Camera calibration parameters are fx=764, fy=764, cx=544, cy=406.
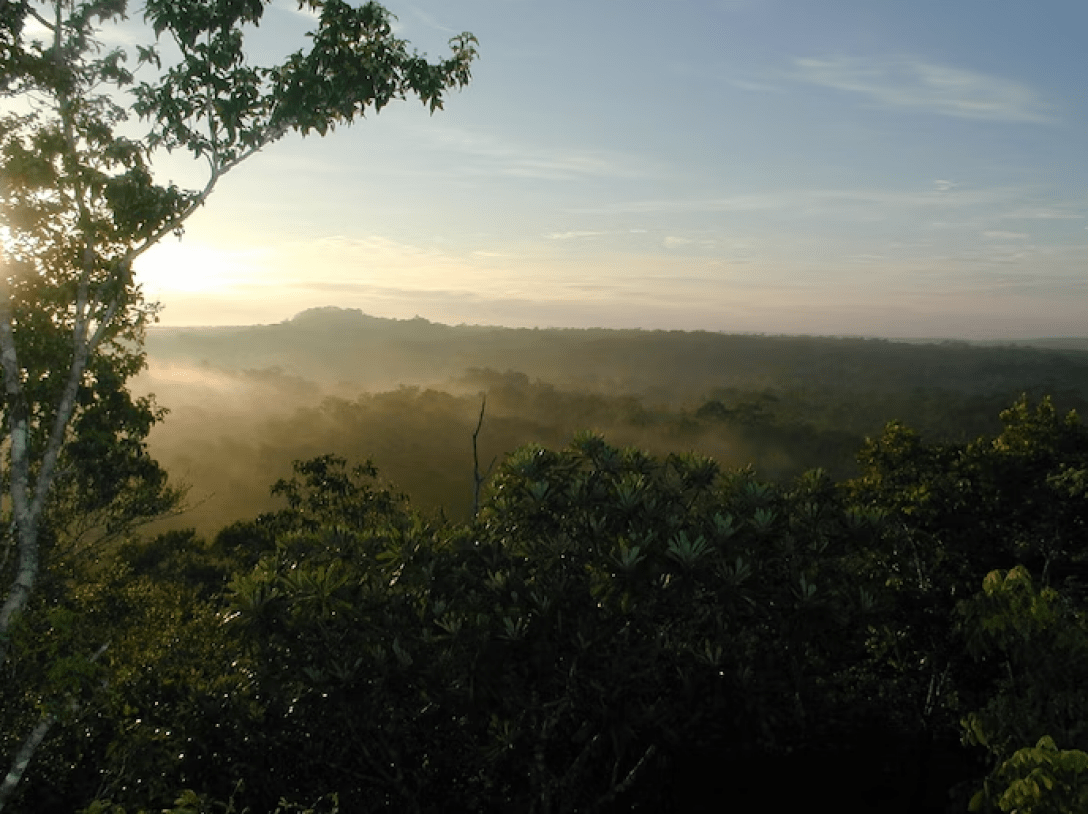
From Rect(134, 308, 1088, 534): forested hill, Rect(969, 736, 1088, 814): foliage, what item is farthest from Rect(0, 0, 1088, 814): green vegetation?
Rect(134, 308, 1088, 534): forested hill

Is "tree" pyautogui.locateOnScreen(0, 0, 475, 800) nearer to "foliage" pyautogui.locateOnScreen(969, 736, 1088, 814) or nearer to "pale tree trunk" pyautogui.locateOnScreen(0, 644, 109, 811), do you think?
"pale tree trunk" pyautogui.locateOnScreen(0, 644, 109, 811)

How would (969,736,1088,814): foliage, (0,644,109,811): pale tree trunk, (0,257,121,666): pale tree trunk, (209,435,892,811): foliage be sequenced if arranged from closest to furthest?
(969,736,1088,814): foliage
(209,435,892,811): foliage
(0,644,109,811): pale tree trunk
(0,257,121,666): pale tree trunk

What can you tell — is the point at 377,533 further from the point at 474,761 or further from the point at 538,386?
the point at 538,386

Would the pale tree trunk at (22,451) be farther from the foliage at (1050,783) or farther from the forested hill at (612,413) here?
the forested hill at (612,413)

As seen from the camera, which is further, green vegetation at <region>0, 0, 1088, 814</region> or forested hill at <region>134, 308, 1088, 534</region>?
forested hill at <region>134, 308, 1088, 534</region>

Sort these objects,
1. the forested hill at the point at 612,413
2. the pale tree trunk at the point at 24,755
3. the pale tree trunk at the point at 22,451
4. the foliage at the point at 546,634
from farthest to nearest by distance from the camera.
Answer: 1. the forested hill at the point at 612,413
2. the pale tree trunk at the point at 22,451
3. the pale tree trunk at the point at 24,755
4. the foliage at the point at 546,634

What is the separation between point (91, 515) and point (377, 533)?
25.2 ft

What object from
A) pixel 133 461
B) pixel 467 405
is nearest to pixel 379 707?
pixel 133 461

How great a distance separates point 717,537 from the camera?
9867 mm

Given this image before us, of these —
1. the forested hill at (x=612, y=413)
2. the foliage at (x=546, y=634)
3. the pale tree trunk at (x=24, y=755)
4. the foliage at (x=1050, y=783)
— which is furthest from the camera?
the forested hill at (x=612, y=413)

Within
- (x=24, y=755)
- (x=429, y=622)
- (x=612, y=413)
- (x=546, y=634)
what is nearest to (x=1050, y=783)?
(x=546, y=634)

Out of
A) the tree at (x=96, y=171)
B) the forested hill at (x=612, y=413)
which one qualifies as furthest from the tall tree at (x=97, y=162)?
the forested hill at (x=612, y=413)

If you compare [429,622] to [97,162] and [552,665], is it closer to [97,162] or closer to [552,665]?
[552,665]

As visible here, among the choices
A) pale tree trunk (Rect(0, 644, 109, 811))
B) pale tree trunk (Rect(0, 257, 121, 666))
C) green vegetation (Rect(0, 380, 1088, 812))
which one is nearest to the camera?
green vegetation (Rect(0, 380, 1088, 812))
